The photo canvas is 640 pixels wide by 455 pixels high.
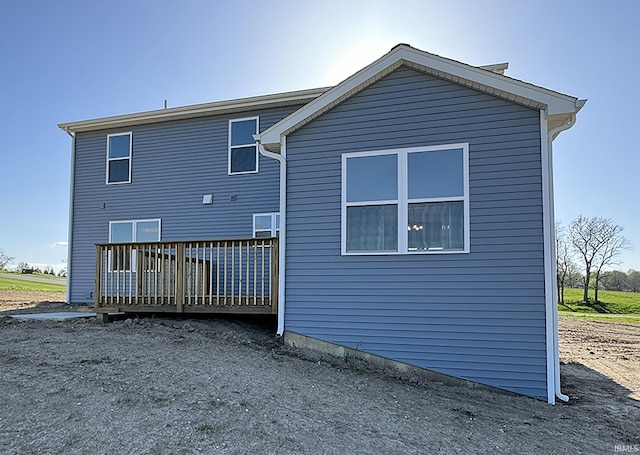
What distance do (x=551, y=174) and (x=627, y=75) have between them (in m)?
8.13

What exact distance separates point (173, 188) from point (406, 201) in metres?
6.96

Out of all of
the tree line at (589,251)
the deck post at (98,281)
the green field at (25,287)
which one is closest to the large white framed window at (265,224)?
the deck post at (98,281)

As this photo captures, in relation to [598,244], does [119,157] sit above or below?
above

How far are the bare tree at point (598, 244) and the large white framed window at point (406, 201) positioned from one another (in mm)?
28474

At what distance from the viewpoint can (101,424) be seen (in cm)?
362

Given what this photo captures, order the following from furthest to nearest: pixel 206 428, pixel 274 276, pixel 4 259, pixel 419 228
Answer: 1. pixel 4 259
2. pixel 274 276
3. pixel 419 228
4. pixel 206 428

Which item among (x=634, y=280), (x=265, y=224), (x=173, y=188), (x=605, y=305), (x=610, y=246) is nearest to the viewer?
(x=265, y=224)

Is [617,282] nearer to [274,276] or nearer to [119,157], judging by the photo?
[274,276]

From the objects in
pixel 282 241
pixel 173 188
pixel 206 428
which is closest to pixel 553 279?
pixel 282 241

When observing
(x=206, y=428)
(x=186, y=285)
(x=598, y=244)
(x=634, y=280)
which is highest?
(x=598, y=244)

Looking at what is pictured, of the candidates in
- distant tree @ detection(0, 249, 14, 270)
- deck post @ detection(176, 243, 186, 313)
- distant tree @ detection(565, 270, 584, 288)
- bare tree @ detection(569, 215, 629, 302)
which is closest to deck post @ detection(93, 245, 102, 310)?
deck post @ detection(176, 243, 186, 313)

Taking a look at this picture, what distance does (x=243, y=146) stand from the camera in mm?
10750

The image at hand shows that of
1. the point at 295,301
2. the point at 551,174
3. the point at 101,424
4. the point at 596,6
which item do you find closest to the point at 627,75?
the point at 596,6

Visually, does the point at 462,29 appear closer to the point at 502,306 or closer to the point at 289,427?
the point at 502,306
